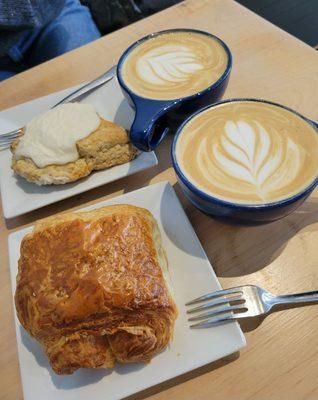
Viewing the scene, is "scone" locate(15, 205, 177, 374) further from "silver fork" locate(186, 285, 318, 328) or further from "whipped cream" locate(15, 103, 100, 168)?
"whipped cream" locate(15, 103, 100, 168)

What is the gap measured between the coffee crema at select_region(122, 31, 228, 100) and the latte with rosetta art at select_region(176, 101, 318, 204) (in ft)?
0.46

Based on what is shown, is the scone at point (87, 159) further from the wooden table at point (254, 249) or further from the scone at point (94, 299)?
the scone at point (94, 299)

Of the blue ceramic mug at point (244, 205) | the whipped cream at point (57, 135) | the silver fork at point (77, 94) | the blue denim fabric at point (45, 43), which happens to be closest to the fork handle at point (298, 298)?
the blue ceramic mug at point (244, 205)

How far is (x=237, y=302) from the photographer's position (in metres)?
0.63

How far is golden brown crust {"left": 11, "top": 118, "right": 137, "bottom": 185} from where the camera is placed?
83 centimetres

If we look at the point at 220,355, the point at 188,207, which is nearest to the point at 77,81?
the point at 188,207

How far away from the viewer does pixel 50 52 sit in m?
1.46

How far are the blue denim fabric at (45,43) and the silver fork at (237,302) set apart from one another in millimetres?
1198

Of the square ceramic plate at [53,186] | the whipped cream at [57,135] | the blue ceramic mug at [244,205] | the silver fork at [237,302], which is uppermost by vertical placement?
the whipped cream at [57,135]

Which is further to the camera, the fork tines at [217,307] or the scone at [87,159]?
the scone at [87,159]

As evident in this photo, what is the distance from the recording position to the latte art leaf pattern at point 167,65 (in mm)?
867

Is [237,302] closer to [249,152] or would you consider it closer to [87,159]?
[249,152]

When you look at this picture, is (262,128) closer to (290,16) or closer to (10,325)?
(10,325)

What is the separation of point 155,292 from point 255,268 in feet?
0.69
